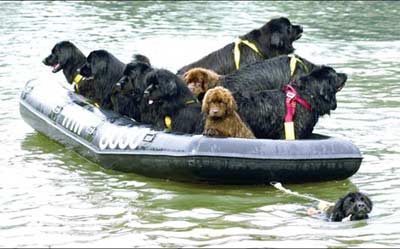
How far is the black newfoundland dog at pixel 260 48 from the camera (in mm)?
13141

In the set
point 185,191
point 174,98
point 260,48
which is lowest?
point 185,191

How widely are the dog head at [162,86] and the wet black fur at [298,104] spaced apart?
2.32 feet

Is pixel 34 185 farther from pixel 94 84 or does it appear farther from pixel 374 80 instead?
pixel 374 80

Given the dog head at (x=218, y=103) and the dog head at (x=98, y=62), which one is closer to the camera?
the dog head at (x=218, y=103)

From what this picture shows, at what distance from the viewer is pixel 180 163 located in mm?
10711

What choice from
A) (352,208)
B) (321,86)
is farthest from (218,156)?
(352,208)

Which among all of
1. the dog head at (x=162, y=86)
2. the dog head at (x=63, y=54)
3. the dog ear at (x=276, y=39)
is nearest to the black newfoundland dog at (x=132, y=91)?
the dog head at (x=162, y=86)

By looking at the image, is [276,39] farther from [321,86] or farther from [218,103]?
[218,103]

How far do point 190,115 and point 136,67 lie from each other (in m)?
1.11

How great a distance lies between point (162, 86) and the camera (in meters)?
11.3

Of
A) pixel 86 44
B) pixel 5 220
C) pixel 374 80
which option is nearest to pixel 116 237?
pixel 5 220

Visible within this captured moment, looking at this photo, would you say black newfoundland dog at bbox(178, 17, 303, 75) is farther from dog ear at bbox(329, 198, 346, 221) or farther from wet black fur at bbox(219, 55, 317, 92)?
dog ear at bbox(329, 198, 346, 221)

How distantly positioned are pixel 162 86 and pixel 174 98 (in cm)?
22

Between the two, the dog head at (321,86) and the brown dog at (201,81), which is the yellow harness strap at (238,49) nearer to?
the brown dog at (201,81)
